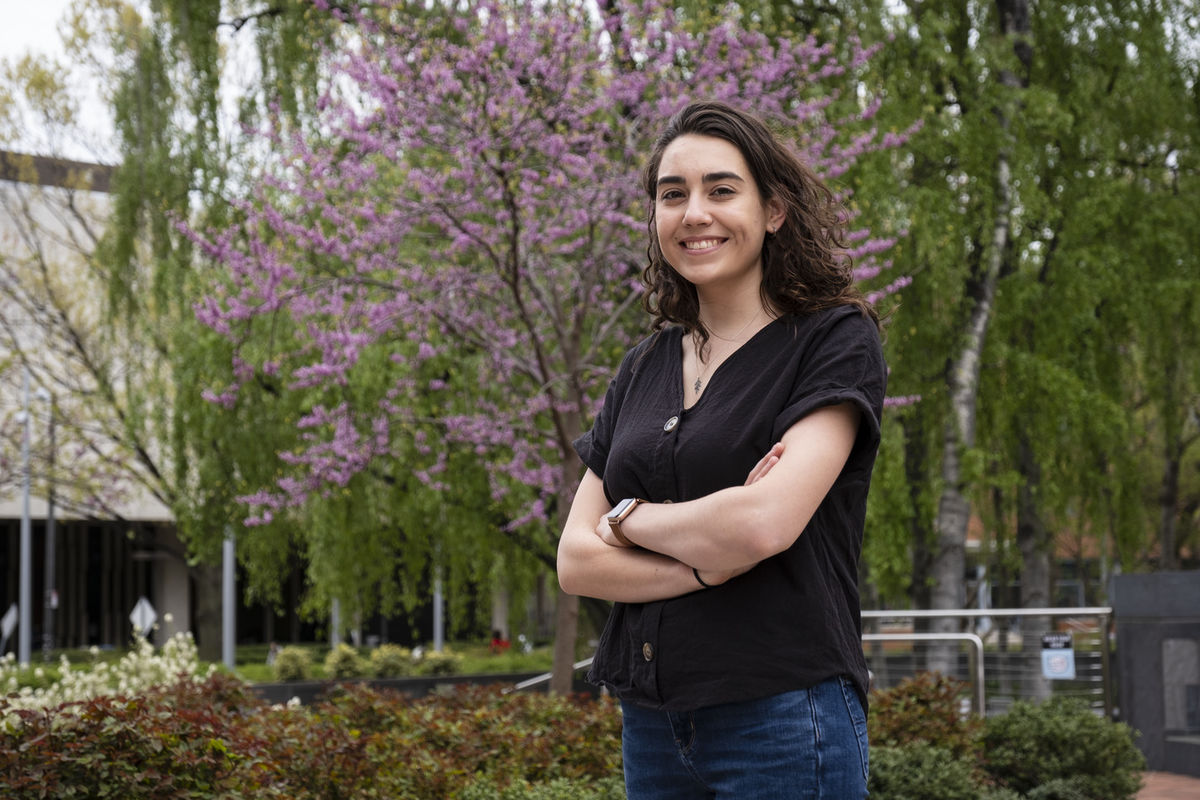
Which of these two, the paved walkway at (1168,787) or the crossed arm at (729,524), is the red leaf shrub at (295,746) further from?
the paved walkway at (1168,787)

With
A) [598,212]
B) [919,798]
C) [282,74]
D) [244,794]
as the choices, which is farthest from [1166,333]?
[244,794]

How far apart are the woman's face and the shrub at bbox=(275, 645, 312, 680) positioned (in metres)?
18.8

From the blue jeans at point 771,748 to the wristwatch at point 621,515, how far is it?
0.95 ft

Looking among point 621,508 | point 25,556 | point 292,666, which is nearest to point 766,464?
point 621,508

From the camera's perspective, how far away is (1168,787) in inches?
339

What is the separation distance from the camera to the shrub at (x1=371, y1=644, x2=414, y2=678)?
19797 mm

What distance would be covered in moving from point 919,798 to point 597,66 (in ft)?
20.9

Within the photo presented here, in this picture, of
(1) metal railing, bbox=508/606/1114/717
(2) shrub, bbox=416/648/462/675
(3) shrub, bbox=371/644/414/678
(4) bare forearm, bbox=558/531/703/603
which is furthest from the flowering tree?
(2) shrub, bbox=416/648/462/675

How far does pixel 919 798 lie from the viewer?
5.40m

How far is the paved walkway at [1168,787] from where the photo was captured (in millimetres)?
8102

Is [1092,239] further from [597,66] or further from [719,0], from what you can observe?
[597,66]

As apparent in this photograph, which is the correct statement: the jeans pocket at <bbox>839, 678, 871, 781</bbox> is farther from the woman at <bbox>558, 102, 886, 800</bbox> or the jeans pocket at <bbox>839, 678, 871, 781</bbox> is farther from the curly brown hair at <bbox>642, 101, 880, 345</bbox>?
the curly brown hair at <bbox>642, 101, 880, 345</bbox>

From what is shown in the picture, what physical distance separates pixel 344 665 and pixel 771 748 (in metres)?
18.6

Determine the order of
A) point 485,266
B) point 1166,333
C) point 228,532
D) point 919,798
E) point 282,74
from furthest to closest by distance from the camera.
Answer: point 228,532 < point 282,74 < point 1166,333 < point 485,266 < point 919,798
